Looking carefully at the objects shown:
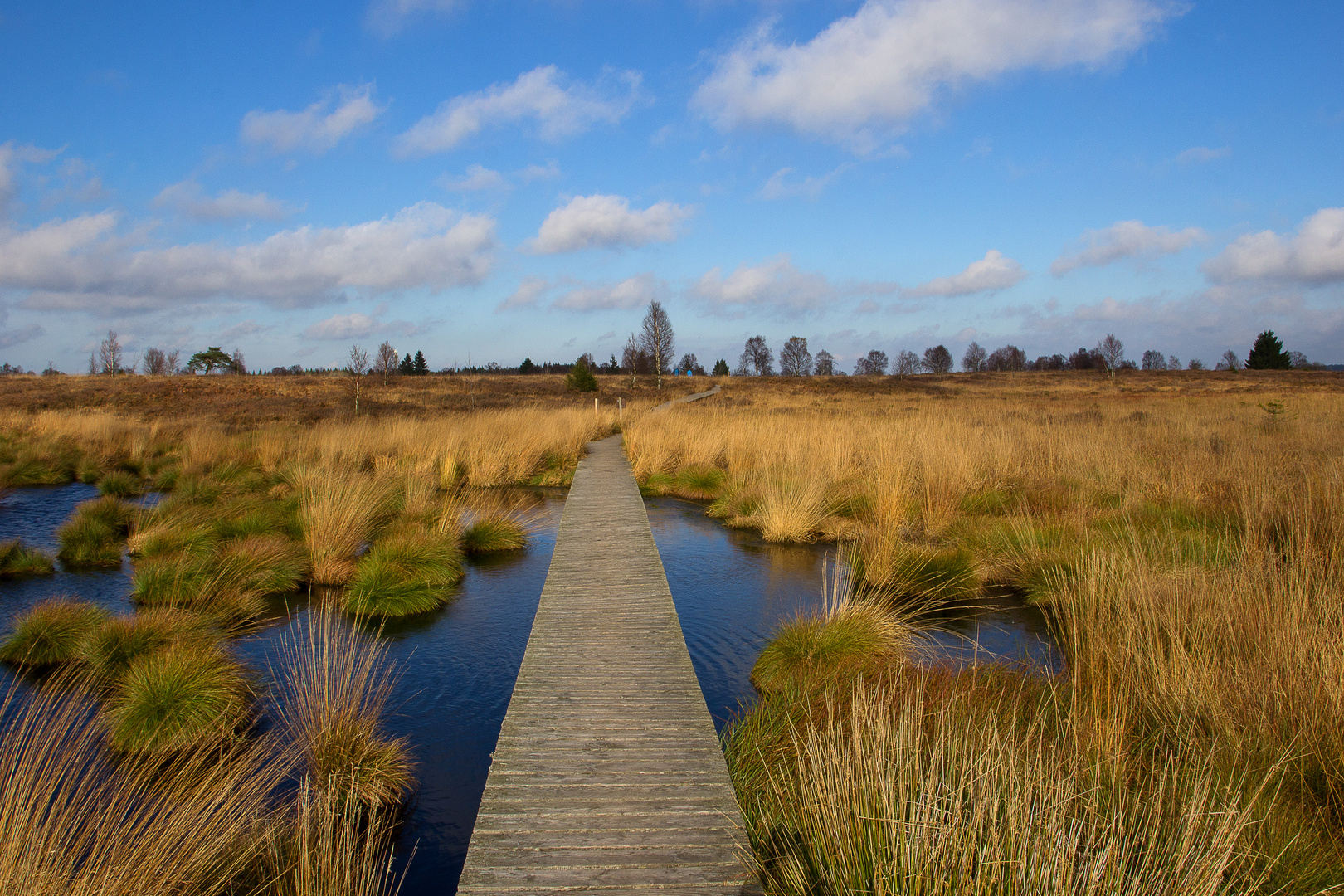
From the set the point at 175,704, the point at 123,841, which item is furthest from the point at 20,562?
the point at 123,841

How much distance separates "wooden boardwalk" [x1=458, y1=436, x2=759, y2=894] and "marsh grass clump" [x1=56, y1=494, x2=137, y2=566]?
6648 mm

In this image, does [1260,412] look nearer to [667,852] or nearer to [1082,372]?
[667,852]

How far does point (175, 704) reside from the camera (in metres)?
4.66

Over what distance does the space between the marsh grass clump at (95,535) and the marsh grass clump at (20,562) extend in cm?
30

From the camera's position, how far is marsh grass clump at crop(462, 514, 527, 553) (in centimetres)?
989

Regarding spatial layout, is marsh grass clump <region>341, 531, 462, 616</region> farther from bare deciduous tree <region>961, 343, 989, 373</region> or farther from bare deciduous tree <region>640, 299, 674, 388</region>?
bare deciduous tree <region>961, 343, 989, 373</region>

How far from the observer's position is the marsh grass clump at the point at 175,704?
14.6ft

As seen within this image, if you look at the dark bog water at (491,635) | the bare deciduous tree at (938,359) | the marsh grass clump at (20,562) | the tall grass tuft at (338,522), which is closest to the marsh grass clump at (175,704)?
the dark bog water at (491,635)

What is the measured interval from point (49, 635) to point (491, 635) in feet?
11.5

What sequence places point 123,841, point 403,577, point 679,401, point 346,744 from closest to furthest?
point 123,841 < point 346,744 < point 403,577 < point 679,401

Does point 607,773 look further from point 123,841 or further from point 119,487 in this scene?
point 119,487

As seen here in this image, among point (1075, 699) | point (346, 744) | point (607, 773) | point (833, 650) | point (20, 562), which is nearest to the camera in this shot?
point (1075, 699)

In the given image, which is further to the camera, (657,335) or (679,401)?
(657,335)

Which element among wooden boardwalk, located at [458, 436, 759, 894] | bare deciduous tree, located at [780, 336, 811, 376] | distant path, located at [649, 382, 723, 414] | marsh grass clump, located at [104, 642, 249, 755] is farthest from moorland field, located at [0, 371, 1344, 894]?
bare deciduous tree, located at [780, 336, 811, 376]
